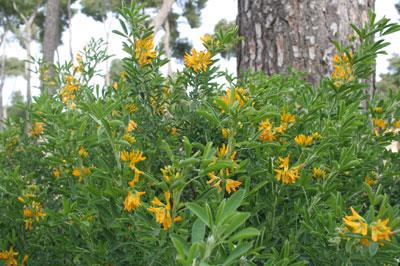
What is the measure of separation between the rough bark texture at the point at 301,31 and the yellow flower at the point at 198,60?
44.9 inches

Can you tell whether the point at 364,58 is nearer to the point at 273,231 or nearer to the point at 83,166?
the point at 273,231

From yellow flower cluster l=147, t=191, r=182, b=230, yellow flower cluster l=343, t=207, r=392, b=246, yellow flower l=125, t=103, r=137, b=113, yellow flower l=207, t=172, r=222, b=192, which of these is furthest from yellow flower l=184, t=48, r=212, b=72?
yellow flower cluster l=343, t=207, r=392, b=246

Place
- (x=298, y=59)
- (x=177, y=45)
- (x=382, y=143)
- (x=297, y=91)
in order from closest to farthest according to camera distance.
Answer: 1. (x=382, y=143)
2. (x=297, y=91)
3. (x=298, y=59)
4. (x=177, y=45)

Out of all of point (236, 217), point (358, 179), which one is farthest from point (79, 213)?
point (358, 179)

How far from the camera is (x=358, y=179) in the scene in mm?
1188

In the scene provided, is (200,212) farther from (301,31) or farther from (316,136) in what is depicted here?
(301,31)

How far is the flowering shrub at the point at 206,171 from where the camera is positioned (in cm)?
84

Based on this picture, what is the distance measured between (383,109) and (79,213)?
34.5 inches

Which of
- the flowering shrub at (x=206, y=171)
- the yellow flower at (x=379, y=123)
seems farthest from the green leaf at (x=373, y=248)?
the yellow flower at (x=379, y=123)

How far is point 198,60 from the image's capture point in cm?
129

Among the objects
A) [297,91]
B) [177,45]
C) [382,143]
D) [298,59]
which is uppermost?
[177,45]

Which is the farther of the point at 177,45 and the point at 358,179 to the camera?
the point at 177,45

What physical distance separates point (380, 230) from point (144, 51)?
766mm

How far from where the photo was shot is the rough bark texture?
7.73ft
